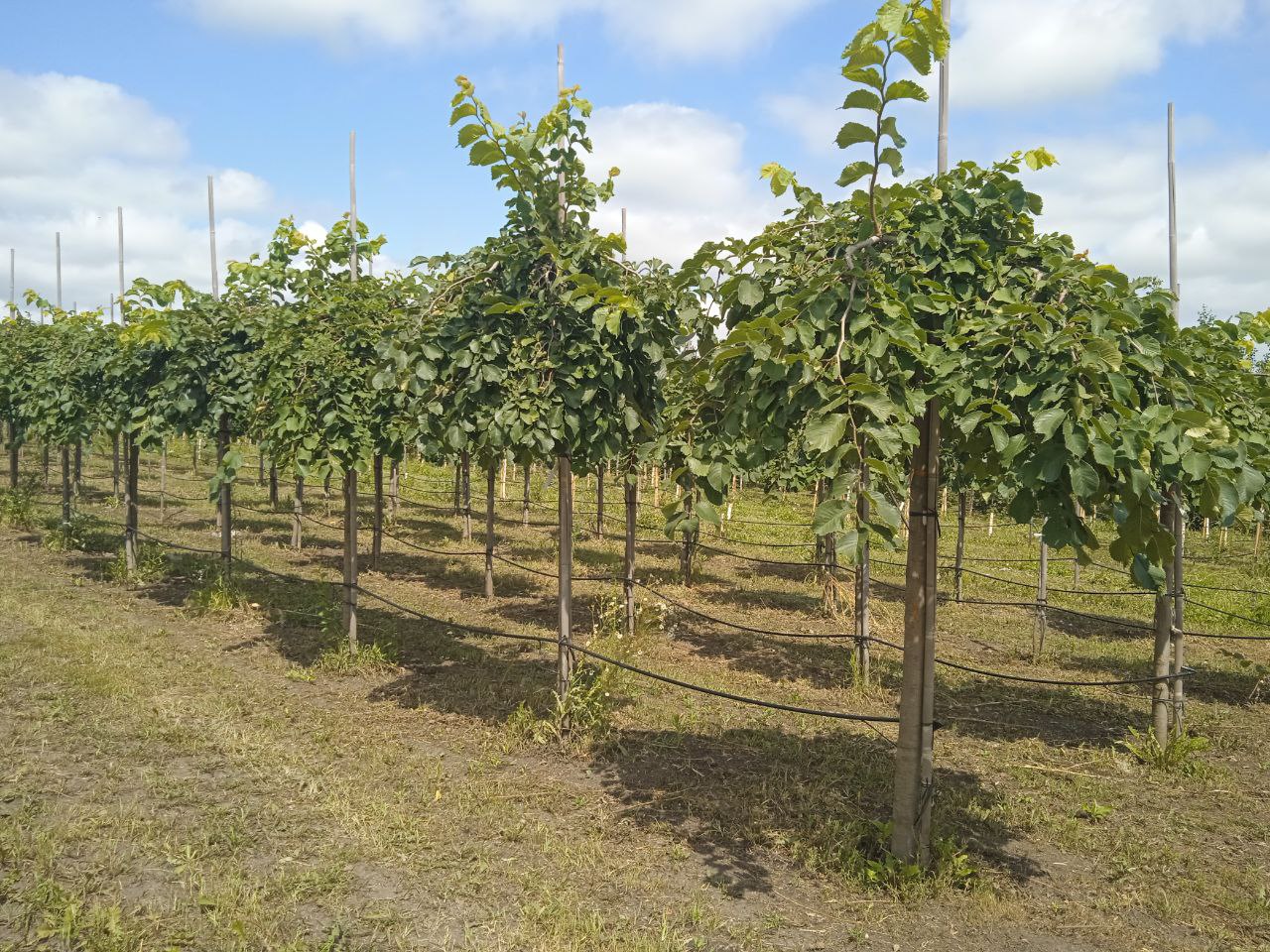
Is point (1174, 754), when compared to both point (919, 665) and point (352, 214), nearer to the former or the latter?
point (919, 665)

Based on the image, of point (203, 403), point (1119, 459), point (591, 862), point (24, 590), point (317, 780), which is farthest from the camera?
point (24, 590)

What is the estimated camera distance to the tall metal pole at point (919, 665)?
4.43 m

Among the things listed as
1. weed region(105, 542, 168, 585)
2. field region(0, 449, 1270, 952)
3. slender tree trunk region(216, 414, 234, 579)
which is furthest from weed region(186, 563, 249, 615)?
weed region(105, 542, 168, 585)

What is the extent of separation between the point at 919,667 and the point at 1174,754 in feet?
11.9

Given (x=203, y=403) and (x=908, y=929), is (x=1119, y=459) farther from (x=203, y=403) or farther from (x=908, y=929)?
(x=203, y=403)

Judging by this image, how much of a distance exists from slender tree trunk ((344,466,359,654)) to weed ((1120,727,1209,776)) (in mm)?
6929

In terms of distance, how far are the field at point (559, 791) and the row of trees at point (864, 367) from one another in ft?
2.38

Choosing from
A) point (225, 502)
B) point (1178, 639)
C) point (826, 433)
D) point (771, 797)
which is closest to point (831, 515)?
point (826, 433)

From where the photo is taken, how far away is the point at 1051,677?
368 inches

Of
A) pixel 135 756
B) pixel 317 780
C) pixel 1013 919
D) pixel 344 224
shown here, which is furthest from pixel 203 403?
pixel 1013 919

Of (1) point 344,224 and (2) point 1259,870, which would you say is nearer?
(2) point 1259,870

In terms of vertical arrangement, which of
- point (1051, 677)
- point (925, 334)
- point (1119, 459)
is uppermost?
point (925, 334)

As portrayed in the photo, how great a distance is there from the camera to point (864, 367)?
3729 mm

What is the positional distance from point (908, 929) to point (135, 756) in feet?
16.6
